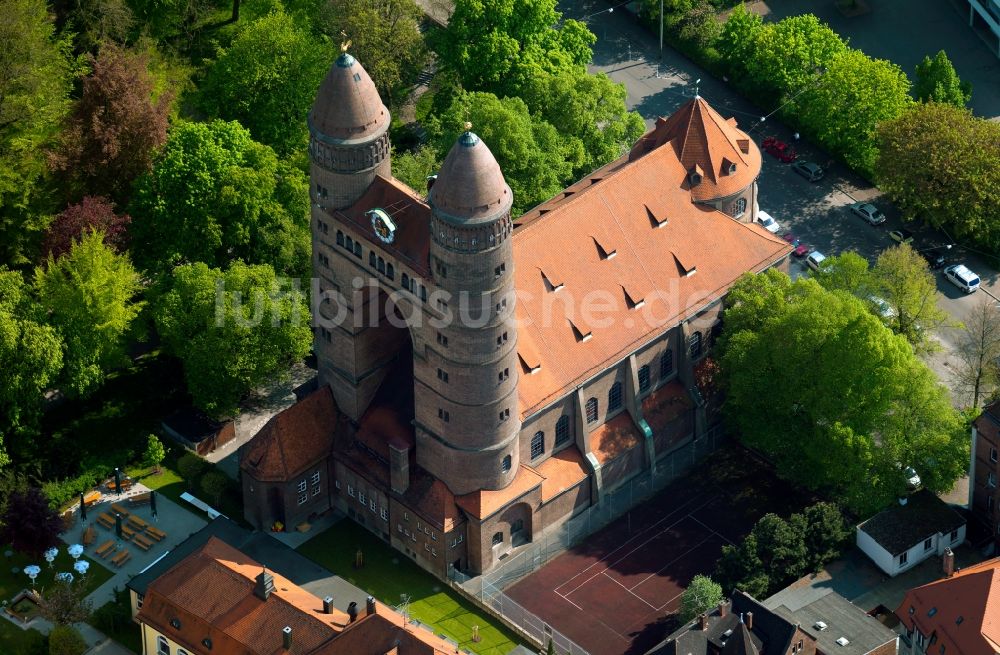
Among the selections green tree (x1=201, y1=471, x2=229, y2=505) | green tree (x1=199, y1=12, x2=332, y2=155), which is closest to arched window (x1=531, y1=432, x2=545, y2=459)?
green tree (x1=201, y1=471, x2=229, y2=505)

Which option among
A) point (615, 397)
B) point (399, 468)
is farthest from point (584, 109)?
point (399, 468)

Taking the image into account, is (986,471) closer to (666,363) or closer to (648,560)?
(648,560)

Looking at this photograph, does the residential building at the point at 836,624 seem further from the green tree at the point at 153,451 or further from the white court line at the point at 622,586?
the green tree at the point at 153,451

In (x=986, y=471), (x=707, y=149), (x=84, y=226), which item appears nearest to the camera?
(x=986, y=471)

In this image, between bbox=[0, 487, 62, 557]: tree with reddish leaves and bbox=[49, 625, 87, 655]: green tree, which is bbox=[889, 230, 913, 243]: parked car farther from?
bbox=[49, 625, 87, 655]: green tree

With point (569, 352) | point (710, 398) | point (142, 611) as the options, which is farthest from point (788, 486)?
point (142, 611)

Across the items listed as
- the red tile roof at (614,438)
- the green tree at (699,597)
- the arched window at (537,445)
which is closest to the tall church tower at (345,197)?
the arched window at (537,445)
